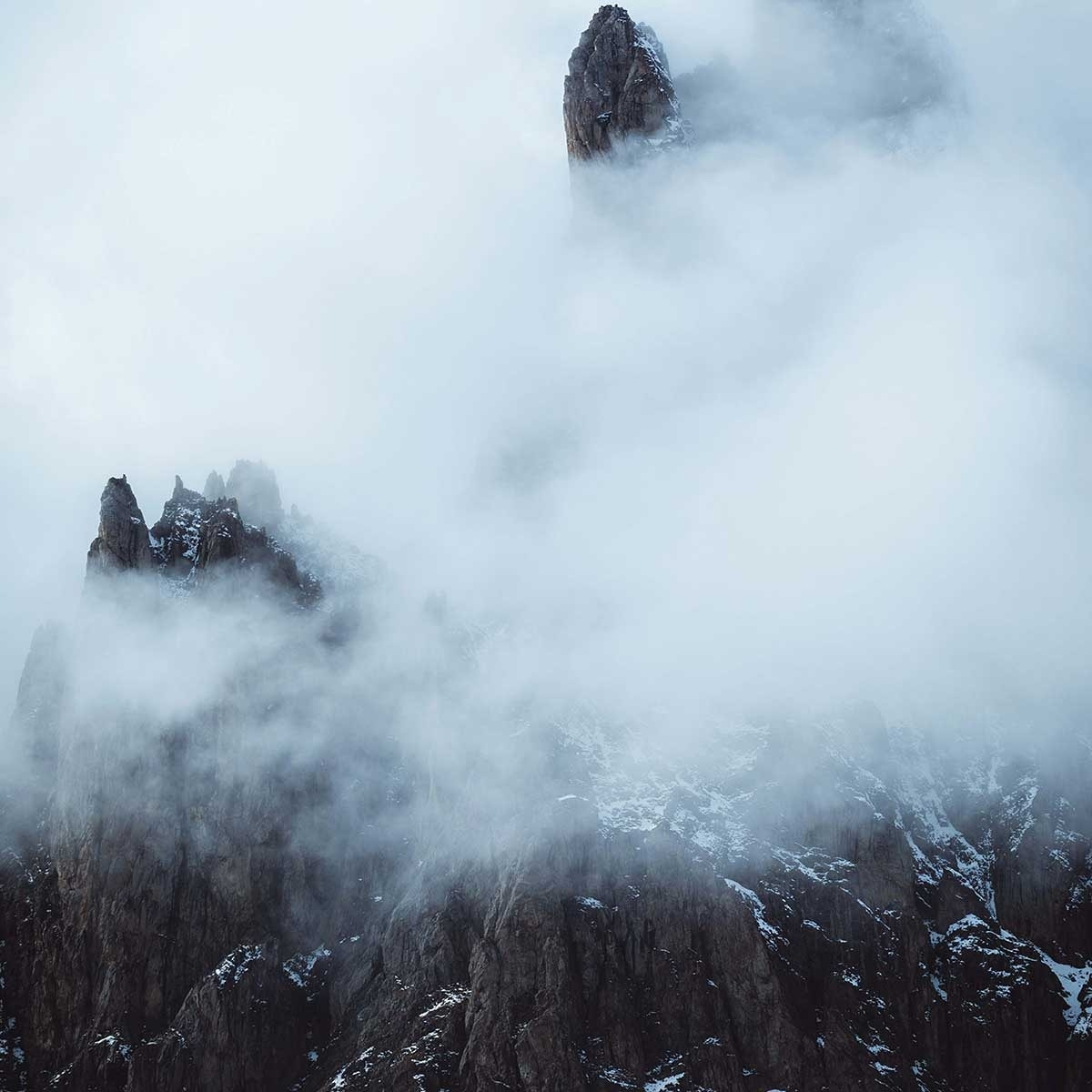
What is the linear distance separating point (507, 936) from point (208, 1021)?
42.7 m

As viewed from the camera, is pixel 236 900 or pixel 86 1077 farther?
pixel 236 900

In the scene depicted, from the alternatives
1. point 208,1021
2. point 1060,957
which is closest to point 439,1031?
point 208,1021

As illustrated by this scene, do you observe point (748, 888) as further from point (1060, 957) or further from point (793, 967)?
point (1060, 957)

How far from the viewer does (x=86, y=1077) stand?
182875mm

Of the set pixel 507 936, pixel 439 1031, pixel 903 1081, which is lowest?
pixel 903 1081

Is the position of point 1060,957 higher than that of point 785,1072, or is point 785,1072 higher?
point 1060,957

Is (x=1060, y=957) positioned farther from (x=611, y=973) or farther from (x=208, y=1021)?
(x=208, y=1021)

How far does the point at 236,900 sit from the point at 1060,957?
120311 millimetres

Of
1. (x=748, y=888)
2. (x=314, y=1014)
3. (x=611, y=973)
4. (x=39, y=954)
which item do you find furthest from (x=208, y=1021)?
(x=748, y=888)

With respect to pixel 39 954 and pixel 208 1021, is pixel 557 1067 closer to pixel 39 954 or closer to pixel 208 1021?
pixel 208 1021

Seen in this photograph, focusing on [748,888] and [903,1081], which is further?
[748,888]

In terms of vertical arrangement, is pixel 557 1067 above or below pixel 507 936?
below

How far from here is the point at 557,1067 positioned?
177 metres

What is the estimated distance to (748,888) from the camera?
19700 cm
